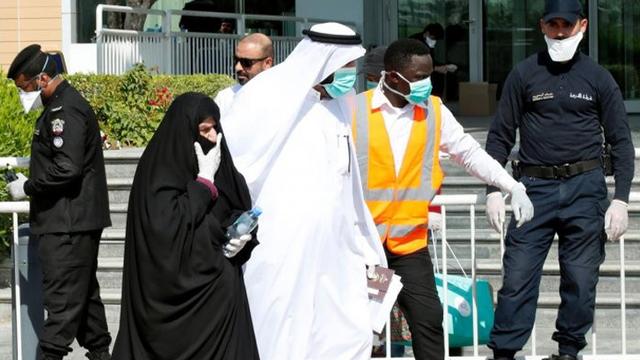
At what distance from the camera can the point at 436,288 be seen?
728 centimetres

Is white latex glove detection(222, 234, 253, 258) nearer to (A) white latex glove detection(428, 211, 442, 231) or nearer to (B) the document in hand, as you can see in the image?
(B) the document in hand

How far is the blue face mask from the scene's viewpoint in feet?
21.5

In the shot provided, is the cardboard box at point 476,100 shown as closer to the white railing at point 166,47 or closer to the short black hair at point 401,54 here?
the white railing at point 166,47

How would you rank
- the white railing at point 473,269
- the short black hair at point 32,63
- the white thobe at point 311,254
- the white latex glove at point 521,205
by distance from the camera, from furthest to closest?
the short black hair at point 32,63, the white railing at point 473,269, the white latex glove at point 521,205, the white thobe at point 311,254

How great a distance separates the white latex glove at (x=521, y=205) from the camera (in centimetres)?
674

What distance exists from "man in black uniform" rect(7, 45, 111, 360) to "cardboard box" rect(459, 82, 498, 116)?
34.9 ft

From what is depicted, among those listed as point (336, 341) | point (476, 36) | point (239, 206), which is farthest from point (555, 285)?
point (476, 36)

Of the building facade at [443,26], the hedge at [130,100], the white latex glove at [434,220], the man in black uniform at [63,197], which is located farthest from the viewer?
the building facade at [443,26]

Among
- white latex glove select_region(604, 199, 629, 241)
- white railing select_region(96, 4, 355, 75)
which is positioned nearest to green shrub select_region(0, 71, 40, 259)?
white railing select_region(96, 4, 355, 75)

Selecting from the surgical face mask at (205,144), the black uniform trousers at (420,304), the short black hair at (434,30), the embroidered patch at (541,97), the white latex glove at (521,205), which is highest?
the short black hair at (434,30)

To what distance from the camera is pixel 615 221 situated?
6.86 m

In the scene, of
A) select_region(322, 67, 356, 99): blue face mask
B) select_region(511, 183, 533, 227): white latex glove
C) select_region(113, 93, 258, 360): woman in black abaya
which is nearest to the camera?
select_region(113, 93, 258, 360): woman in black abaya

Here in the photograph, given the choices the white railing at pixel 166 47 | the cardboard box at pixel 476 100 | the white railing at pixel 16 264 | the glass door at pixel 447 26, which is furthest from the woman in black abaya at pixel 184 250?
the glass door at pixel 447 26

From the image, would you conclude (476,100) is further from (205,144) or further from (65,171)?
(205,144)
